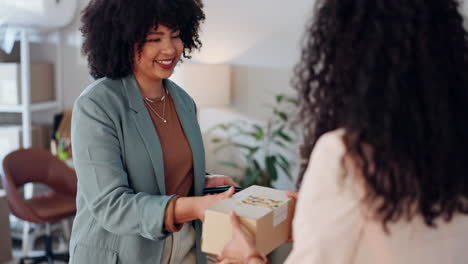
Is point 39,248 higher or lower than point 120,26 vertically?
lower

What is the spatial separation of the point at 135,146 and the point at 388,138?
2.69 feet

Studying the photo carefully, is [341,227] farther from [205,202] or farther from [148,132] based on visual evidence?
[148,132]

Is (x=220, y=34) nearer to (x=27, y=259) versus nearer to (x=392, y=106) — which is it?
(x=27, y=259)

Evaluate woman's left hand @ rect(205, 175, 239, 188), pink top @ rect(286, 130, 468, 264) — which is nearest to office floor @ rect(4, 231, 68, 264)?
woman's left hand @ rect(205, 175, 239, 188)

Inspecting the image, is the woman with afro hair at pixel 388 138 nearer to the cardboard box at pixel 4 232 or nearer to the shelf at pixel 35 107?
the cardboard box at pixel 4 232

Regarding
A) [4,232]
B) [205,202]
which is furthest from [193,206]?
[4,232]

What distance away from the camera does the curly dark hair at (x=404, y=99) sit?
2.73ft

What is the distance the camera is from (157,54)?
1.54 meters

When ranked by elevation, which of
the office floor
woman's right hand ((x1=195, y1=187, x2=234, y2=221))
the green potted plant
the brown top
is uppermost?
the brown top

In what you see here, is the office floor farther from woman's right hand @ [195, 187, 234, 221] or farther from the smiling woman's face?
woman's right hand @ [195, 187, 234, 221]

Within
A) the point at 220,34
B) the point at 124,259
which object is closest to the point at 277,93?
the point at 220,34

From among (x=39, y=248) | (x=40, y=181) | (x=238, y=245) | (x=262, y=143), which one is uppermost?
(x=238, y=245)

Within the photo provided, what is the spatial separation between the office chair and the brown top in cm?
179

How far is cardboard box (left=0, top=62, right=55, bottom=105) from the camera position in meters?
3.75
